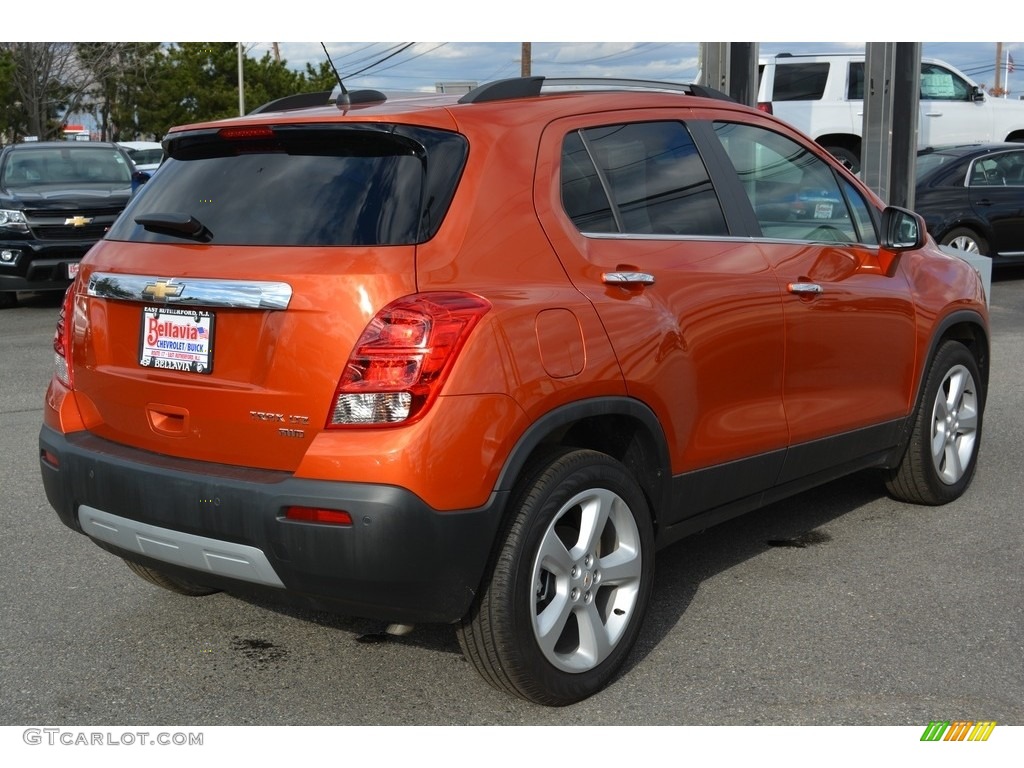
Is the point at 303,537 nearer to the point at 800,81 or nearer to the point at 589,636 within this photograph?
the point at 589,636

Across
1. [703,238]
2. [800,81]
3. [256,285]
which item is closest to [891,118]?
[800,81]

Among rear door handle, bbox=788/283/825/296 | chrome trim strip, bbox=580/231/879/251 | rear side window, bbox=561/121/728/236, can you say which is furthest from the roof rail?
rear door handle, bbox=788/283/825/296

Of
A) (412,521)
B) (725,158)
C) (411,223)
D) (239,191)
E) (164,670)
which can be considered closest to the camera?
(412,521)

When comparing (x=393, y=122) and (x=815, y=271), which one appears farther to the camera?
(x=815, y=271)

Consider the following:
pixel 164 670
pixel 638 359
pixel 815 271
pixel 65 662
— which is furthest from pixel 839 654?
pixel 65 662

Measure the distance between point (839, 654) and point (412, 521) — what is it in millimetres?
1650

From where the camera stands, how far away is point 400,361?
3.30 m

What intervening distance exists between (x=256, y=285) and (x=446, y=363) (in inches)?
23.9

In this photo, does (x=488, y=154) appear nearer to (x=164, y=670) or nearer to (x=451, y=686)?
(x=451, y=686)

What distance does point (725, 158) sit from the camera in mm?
4562

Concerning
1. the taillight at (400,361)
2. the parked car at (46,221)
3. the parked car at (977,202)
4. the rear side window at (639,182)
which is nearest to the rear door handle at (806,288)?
the rear side window at (639,182)

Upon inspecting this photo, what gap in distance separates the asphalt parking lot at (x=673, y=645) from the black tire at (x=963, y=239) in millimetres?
9663

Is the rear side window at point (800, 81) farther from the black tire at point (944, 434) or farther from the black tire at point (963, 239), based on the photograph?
the black tire at point (944, 434)

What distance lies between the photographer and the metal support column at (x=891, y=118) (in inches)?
463
